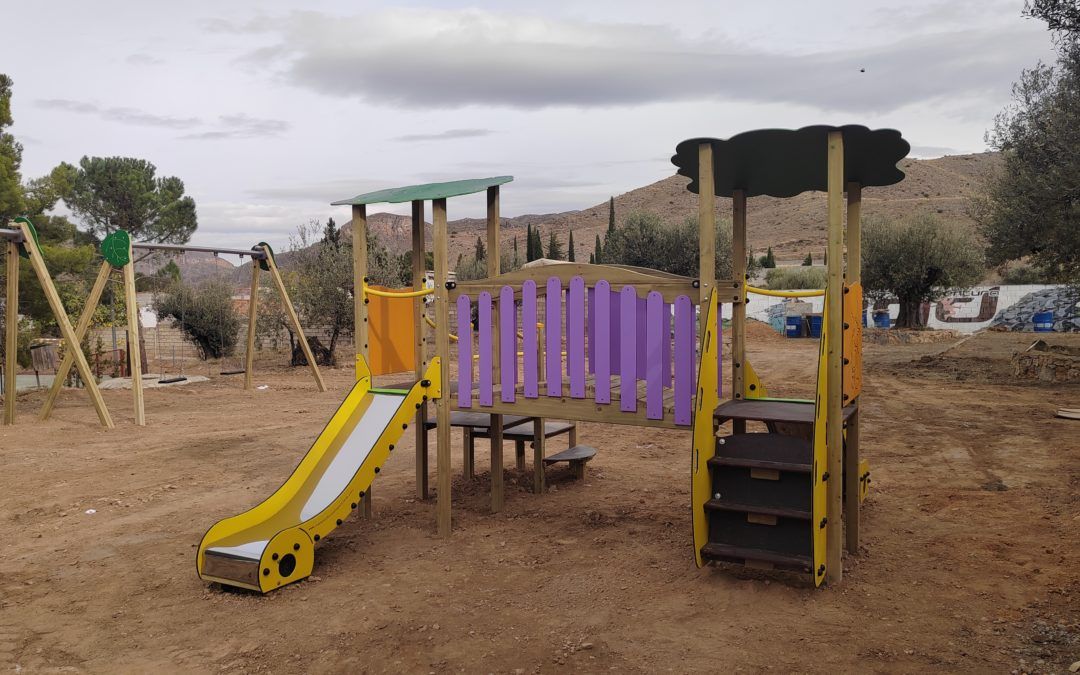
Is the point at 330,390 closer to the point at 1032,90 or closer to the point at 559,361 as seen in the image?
the point at 559,361

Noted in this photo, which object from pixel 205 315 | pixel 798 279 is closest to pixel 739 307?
pixel 205 315

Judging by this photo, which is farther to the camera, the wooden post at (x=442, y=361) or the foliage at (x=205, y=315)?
the foliage at (x=205, y=315)

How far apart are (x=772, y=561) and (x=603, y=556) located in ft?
4.21

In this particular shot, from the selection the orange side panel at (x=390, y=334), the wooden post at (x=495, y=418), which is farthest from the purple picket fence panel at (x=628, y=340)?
the orange side panel at (x=390, y=334)

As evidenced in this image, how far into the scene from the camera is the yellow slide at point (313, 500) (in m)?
4.99

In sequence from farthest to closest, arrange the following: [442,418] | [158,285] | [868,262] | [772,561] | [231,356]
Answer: [868,262], [158,285], [231,356], [442,418], [772,561]

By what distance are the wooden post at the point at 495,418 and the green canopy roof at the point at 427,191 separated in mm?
265

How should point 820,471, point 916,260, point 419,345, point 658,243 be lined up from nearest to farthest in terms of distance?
point 820,471
point 419,345
point 916,260
point 658,243

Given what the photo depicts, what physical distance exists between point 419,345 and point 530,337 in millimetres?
1566

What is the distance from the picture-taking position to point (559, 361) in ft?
19.0

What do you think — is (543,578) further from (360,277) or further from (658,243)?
(658,243)

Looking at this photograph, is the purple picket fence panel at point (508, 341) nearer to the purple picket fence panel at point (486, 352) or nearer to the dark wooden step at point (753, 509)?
the purple picket fence panel at point (486, 352)

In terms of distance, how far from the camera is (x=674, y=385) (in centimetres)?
522

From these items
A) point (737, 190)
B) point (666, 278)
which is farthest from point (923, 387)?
point (666, 278)
